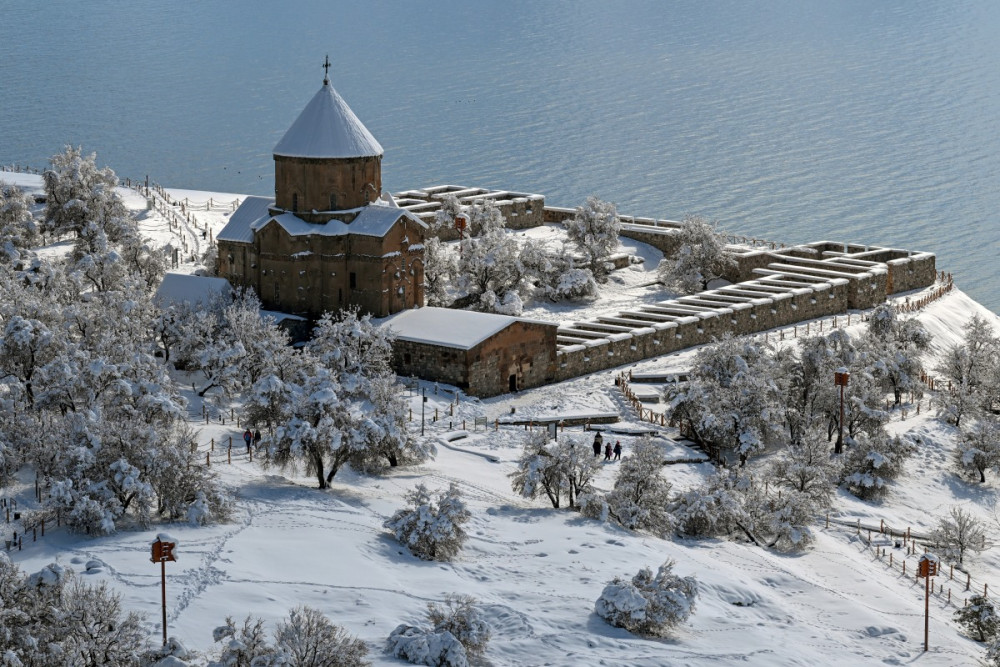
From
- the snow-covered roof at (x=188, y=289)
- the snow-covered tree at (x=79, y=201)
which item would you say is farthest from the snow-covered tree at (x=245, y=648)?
the snow-covered tree at (x=79, y=201)

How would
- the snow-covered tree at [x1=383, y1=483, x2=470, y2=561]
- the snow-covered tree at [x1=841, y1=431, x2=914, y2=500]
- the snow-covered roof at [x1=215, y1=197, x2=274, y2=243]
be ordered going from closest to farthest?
the snow-covered tree at [x1=383, y1=483, x2=470, y2=561], the snow-covered tree at [x1=841, y1=431, x2=914, y2=500], the snow-covered roof at [x1=215, y1=197, x2=274, y2=243]

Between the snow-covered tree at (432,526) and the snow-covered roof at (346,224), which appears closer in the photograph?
the snow-covered tree at (432,526)

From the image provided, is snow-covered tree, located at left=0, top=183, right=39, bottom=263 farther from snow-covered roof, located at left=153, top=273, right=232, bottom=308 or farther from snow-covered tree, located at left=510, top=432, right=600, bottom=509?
snow-covered tree, located at left=510, top=432, right=600, bottom=509

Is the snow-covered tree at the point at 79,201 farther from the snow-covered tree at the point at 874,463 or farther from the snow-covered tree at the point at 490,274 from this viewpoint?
the snow-covered tree at the point at 874,463

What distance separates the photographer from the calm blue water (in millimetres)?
97312

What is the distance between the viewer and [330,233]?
5706 centimetres

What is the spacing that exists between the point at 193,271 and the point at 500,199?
65.6ft

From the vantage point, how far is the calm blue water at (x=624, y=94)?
319 ft

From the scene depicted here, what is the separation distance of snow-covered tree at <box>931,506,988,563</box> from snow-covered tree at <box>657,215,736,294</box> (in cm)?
2492

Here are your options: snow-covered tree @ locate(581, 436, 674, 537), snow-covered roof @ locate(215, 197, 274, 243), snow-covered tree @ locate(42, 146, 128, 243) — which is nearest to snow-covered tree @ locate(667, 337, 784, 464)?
snow-covered tree @ locate(581, 436, 674, 537)

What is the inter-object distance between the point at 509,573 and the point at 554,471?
6.14 meters

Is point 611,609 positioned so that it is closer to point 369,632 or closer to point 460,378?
point 369,632

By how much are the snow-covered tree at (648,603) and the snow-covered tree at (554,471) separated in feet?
23.1

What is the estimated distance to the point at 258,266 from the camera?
58.2 m
